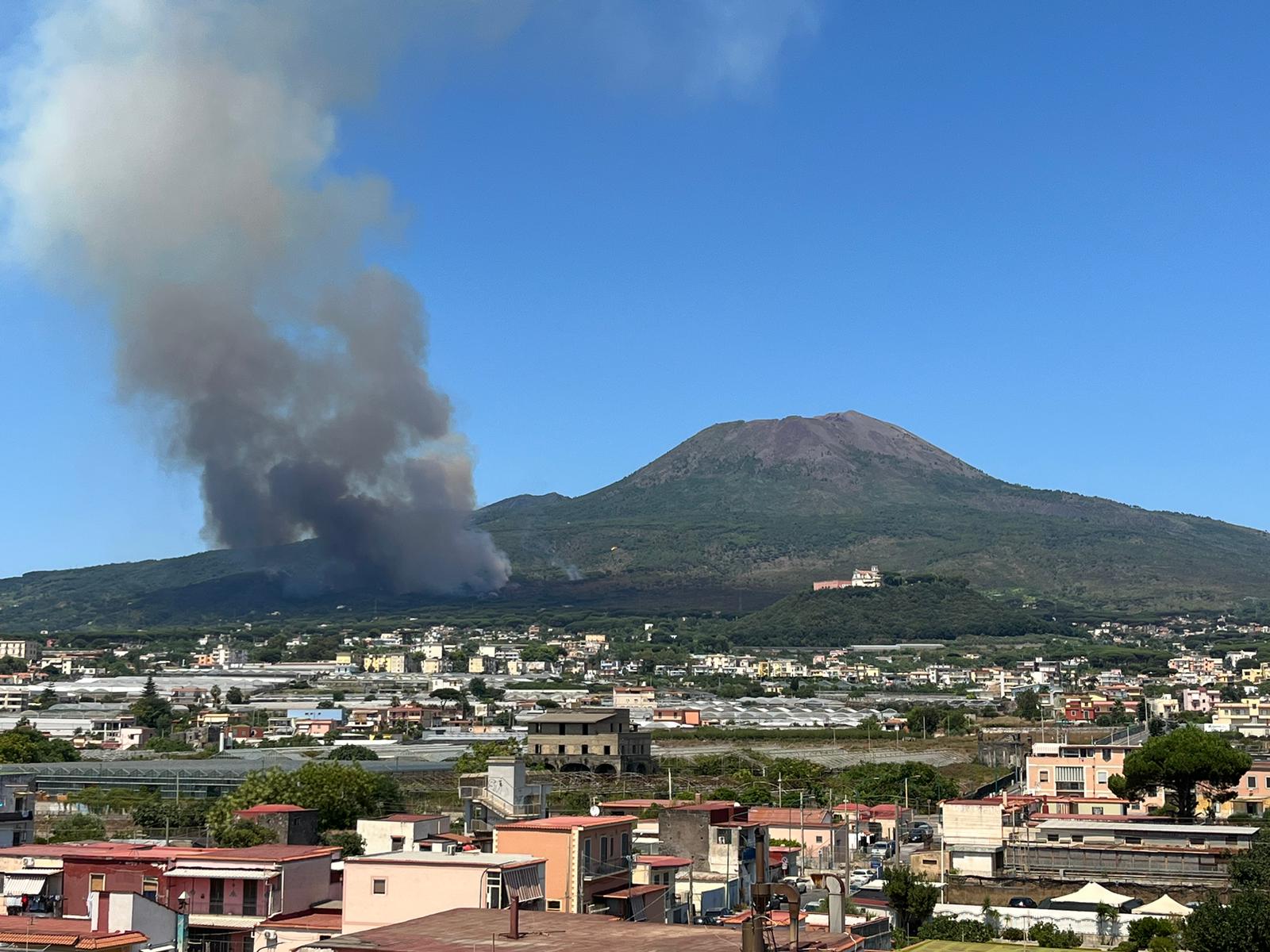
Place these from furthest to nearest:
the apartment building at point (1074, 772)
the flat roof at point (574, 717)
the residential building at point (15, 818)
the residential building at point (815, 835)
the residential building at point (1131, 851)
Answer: the flat roof at point (574, 717)
the apartment building at point (1074, 772)
the residential building at point (815, 835)
the residential building at point (1131, 851)
the residential building at point (15, 818)

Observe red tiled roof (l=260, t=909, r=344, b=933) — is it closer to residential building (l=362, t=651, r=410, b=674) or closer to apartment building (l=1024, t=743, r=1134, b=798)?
apartment building (l=1024, t=743, r=1134, b=798)

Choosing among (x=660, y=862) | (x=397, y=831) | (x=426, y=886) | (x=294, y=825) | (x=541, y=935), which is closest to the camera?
(x=541, y=935)

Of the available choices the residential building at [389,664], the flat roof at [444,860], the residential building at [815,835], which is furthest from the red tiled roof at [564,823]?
the residential building at [389,664]

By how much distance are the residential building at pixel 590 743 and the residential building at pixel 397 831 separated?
3051 centimetres

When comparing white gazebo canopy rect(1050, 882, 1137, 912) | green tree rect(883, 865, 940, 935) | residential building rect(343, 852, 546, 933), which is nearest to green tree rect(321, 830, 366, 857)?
green tree rect(883, 865, 940, 935)

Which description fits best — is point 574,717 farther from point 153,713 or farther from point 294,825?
point 294,825

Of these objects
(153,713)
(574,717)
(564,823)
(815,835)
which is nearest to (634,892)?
(564,823)

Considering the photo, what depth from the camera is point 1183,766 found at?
3503cm

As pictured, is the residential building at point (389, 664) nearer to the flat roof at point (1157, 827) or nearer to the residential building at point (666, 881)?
the flat roof at point (1157, 827)

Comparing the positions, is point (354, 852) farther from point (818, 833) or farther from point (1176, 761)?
point (1176, 761)

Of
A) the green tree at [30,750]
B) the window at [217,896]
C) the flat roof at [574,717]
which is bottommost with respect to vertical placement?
the window at [217,896]

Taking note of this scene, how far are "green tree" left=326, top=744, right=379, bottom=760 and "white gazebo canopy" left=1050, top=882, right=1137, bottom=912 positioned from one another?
103ft

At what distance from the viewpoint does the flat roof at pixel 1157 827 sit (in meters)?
28.8

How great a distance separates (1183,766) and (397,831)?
786 inches
